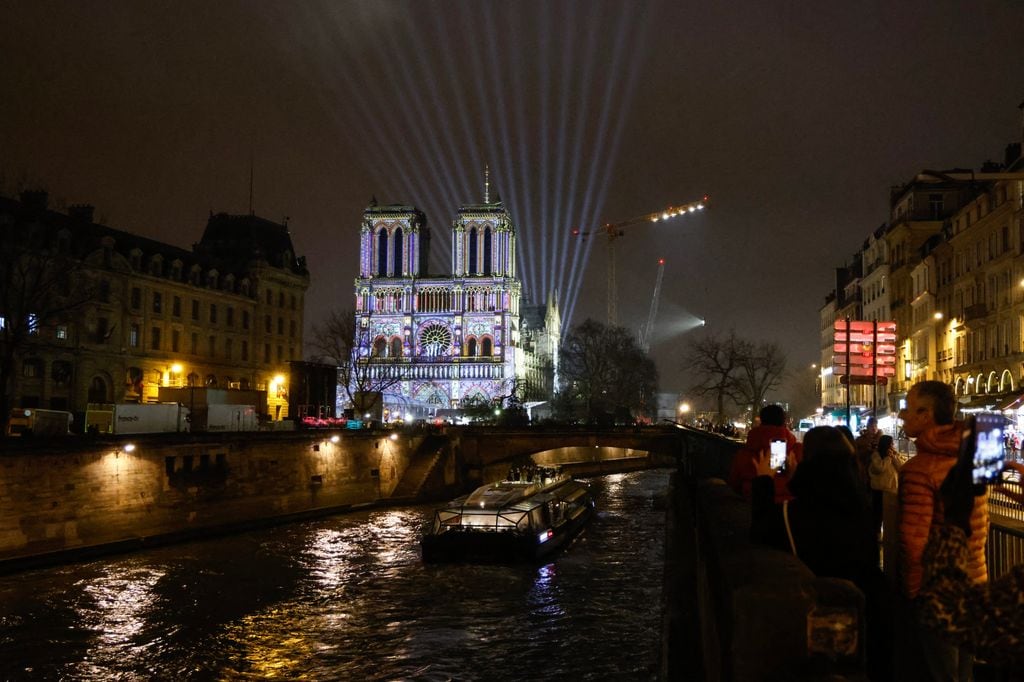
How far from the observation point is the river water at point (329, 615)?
65.3 feet

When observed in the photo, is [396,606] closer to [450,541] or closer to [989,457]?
[450,541]

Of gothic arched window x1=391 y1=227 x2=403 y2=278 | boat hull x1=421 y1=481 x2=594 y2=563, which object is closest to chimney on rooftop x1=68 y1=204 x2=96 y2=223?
boat hull x1=421 y1=481 x2=594 y2=563

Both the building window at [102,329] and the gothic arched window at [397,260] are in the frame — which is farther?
the gothic arched window at [397,260]

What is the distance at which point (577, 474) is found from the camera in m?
78.7

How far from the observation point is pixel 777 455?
10414mm

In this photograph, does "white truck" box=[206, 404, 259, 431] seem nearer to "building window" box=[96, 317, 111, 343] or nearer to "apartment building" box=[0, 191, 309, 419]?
"apartment building" box=[0, 191, 309, 419]

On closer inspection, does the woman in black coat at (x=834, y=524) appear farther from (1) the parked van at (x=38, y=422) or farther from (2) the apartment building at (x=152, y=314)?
(2) the apartment building at (x=152, y=314)

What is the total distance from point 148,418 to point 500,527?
1820 centimetres

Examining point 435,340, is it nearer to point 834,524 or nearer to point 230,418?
point 230,418

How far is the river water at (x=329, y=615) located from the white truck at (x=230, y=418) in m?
13.2

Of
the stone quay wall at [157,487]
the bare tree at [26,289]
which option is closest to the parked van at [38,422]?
the bare tree at [26,289]

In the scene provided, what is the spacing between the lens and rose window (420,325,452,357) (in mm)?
140625

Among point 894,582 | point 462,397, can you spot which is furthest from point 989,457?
point 462,397

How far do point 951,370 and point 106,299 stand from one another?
48.6 m
